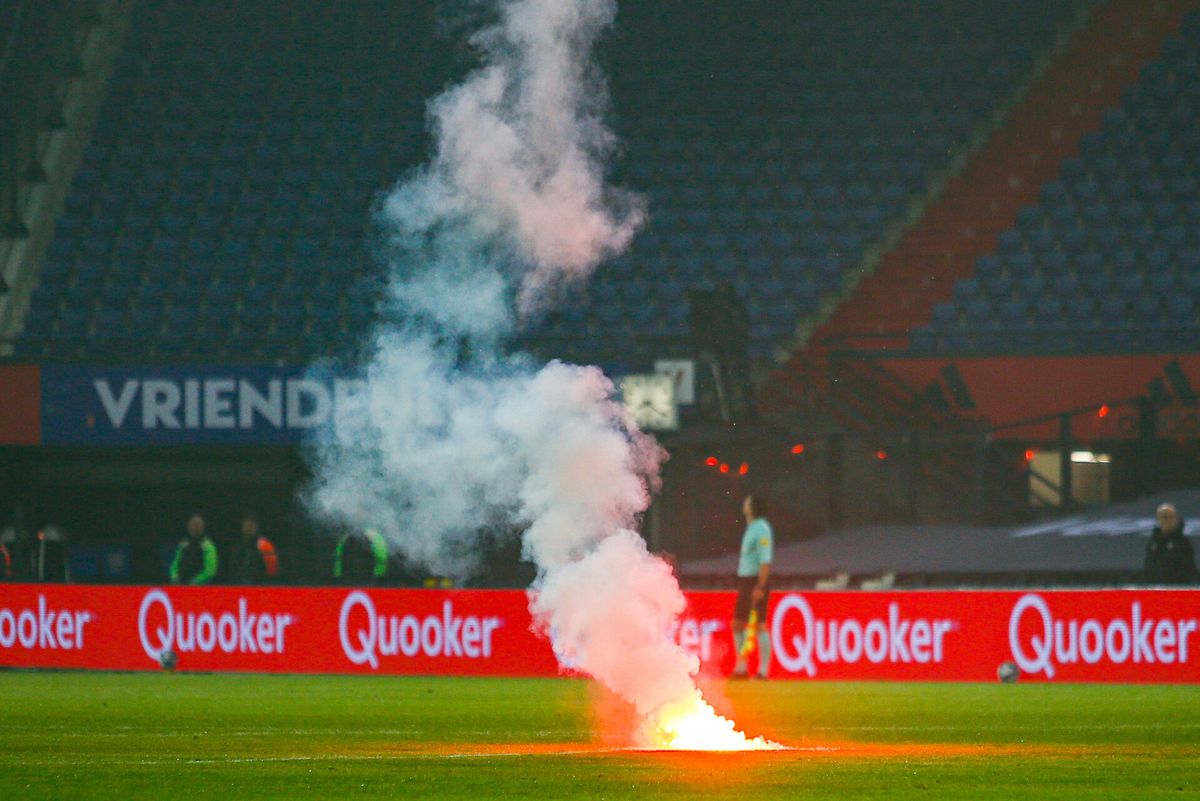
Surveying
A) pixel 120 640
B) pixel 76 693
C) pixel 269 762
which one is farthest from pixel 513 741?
pixel 120 640

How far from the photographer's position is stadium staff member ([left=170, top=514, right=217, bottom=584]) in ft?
80.3

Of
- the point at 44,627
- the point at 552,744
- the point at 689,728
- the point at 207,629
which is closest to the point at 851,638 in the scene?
the point at 207,629

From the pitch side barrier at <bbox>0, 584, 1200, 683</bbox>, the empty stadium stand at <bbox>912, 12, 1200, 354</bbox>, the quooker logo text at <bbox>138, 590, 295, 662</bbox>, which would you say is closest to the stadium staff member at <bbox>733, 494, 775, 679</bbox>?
the pitch side barrier at <bbox>0, 584, 1200, 683</bbox>

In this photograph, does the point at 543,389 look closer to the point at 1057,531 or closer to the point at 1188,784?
the point at 1188,784

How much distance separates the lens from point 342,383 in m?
26.5

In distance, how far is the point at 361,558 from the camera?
27.1 m

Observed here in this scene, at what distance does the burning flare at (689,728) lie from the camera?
12.8 metres

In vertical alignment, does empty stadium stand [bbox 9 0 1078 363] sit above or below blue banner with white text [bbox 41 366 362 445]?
above

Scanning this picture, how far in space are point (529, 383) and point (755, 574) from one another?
5874 millimetres

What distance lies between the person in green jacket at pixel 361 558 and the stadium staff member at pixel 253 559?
0.78 m

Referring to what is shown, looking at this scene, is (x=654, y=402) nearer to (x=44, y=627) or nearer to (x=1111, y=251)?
(x=44, y=627)

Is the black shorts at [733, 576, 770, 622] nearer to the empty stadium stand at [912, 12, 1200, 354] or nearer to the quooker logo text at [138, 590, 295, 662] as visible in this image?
the quooker logo text at [138, 590, 295, 662]

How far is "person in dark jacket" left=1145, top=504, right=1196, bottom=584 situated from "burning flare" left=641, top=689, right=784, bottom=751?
7.98 m

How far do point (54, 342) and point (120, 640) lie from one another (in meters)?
6.57
